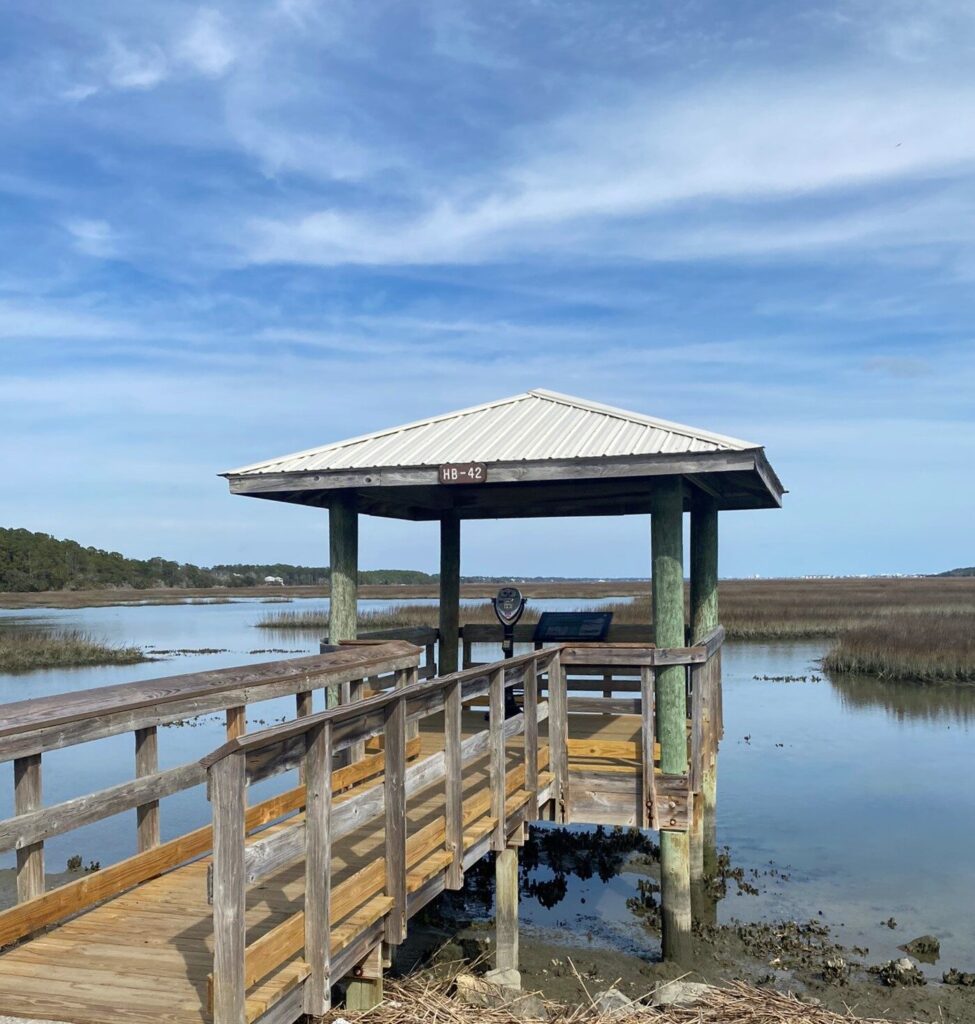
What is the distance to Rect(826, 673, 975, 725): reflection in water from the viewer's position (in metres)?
22.5

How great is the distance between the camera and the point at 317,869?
4398mm

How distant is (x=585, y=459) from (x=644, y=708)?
2.09 m

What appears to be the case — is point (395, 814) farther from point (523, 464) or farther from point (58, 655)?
point (58, 655)

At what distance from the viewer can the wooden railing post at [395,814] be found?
5.20 meters

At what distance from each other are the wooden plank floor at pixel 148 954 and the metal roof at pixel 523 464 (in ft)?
10.9

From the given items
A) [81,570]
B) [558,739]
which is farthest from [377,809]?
[81,570]

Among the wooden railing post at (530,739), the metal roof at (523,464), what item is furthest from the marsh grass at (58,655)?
the wooden railing post at (530,739)

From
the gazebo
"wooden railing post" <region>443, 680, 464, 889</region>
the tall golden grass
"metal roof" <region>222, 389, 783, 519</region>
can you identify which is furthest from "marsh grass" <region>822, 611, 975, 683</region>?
"wooden railing post" <region>443, 680, 464, 889</region>

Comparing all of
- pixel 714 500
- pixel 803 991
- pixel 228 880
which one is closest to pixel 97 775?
pixel 714 500

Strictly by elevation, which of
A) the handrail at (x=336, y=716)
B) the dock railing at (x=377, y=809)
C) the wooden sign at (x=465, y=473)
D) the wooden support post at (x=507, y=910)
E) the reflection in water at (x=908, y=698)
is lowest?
the reflection in water at (x=908, y=698)

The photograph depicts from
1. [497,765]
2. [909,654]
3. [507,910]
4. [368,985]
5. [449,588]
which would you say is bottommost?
[507,910]

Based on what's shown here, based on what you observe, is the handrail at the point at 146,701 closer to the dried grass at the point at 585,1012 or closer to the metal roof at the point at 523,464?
the dried grass at the point at 585,1012

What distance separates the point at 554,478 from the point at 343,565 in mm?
2255

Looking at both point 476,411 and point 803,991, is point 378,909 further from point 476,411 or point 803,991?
point 476,411
